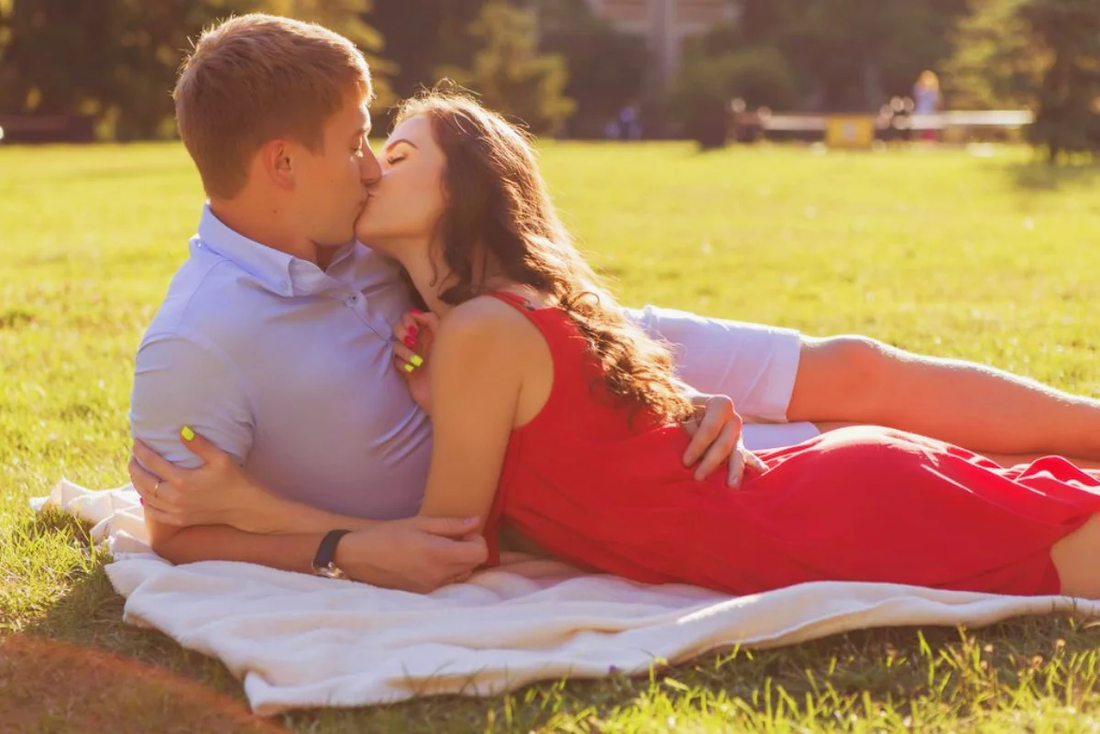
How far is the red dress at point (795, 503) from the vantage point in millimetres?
3195

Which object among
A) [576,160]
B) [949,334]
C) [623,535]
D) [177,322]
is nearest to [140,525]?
[177,322]

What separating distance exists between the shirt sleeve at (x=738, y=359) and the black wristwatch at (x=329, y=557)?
4.08 ft

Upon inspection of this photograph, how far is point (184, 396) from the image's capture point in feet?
10.7

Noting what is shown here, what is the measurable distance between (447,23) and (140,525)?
47622 mm

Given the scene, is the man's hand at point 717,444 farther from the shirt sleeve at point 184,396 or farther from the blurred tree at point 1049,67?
the blurred tree at point 1049,67

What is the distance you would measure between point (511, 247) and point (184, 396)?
0.87 metres

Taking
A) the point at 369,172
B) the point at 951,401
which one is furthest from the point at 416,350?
the point at 951,401

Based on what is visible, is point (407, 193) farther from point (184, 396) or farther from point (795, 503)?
point (795, 503)

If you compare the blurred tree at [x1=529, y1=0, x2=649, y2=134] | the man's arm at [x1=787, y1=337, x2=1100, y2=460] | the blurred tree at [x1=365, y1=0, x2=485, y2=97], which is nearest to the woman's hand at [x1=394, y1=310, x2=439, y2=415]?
the man's arm at [x1=787, y1=337, x2=1100, y2=460]

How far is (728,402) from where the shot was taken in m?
3.41

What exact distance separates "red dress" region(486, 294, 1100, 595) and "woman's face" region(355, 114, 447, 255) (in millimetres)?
355

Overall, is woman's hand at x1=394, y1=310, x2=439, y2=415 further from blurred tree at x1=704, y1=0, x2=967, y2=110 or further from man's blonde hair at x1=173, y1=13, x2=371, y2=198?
blurred tree at x1=704, y1=0, x2=967, y2=110

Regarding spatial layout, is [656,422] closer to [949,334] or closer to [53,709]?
[53,709]

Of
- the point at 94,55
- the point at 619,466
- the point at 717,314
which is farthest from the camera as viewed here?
the point at 94,55
